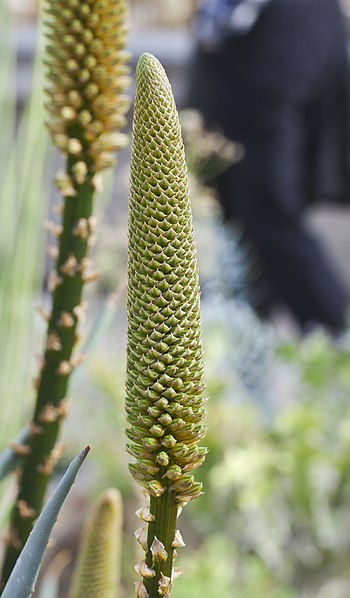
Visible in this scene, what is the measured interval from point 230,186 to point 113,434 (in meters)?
1.42

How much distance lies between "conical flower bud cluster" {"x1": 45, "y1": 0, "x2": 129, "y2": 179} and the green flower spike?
18cm

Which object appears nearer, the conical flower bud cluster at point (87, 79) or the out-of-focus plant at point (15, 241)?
the conical flower bud cluster at point (87, 79)

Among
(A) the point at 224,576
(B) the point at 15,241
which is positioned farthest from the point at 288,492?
(B) the point at 15,241

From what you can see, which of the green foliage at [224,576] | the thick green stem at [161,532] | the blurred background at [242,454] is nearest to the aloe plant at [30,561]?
the thick green stem at [161,532]

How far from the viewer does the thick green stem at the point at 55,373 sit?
1.88 ft

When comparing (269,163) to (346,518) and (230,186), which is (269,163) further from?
(346,518)

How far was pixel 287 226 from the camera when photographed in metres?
3.36

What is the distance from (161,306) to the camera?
Answer: 370mm

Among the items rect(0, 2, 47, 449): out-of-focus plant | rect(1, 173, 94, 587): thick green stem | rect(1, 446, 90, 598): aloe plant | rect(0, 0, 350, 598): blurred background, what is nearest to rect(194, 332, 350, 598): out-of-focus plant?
rect(0, 0, 350, 598): blurred background

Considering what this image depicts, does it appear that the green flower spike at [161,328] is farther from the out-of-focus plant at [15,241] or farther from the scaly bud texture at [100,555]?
the out-of-focus plant at [15,241]

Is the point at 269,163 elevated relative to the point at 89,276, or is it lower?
elevated

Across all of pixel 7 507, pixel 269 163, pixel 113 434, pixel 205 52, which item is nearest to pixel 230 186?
pixel 269 163

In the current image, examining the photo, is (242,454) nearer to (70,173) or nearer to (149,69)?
(70,173)

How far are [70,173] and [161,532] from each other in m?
0.25
